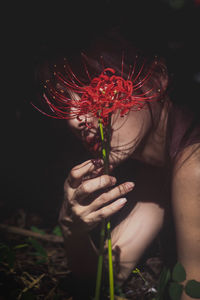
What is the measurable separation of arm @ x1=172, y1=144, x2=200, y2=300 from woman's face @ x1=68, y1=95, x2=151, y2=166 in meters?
0.16

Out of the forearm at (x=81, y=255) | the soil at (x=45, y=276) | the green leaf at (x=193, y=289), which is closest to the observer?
the green leaf at (x=193, y=289)

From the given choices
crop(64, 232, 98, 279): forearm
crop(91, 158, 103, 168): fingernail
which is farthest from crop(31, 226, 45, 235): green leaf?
crop(91, 158, 103, 168): fingernail

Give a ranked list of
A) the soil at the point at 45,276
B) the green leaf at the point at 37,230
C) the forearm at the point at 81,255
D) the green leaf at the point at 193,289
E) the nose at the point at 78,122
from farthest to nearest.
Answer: the green leaf at the point at 37,230, the forearm at the point at 81,255, the soil at the point at 45,276, the nose at the point at 78,122, the green leaf at the point at 193,289

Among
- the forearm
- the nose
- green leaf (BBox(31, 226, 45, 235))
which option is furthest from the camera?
green leaf (BBox(31, 226, 45, 235))

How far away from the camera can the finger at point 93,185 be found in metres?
0.79

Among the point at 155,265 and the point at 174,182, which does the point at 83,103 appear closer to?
the point at 174,182

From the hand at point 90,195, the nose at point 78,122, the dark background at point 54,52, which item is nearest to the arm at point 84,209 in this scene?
the hand at point 90,195

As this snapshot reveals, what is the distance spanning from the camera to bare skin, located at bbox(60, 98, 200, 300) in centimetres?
82

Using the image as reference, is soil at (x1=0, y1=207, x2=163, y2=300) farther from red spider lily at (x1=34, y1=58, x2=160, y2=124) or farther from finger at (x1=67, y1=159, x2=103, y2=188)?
red spider lily at (x1=34, y1=58, x2=160, y2=124)

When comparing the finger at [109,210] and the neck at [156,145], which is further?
the neck at [156,145]

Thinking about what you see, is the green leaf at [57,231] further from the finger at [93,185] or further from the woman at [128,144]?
the finger at [93,185]

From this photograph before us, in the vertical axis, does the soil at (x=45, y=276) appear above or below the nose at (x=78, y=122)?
below

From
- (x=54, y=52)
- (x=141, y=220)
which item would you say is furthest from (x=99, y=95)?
(x=141, y=220)

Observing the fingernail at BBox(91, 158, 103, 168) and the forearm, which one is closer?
the fingernail at BBox(91, 158, 103, 168)
